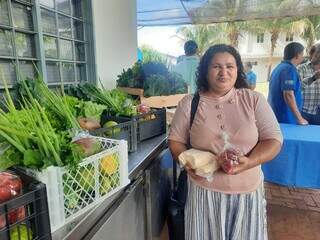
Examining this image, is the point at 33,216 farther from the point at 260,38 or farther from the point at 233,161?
the point at 260,38

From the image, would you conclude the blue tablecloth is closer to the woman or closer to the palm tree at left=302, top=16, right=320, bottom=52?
the woman

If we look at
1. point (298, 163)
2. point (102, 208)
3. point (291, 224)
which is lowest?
point (291, 224)

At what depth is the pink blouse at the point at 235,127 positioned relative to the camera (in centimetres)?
125

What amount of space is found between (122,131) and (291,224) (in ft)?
6.50

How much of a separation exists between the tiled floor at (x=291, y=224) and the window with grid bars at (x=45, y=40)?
1.69 metres

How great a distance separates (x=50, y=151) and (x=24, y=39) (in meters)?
1.53

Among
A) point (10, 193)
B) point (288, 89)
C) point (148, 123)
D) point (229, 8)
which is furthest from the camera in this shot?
point (229, 8)

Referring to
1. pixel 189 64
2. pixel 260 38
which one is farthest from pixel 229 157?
pixel 260 38

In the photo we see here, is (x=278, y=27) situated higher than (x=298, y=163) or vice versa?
(x=278, y=27)

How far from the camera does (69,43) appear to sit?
8.18 feet

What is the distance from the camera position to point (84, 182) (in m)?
0.83

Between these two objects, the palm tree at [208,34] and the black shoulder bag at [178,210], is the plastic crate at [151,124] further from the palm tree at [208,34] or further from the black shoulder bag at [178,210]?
the palm tree at [208,34]

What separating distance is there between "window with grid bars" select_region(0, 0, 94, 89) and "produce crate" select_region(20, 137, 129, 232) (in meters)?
1.02

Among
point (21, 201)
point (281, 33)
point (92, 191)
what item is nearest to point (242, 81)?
point (92, 191)
